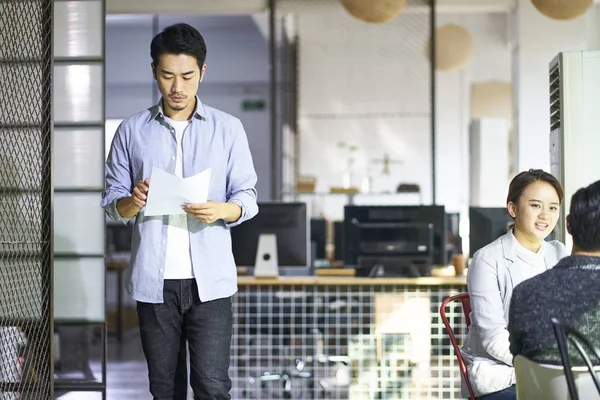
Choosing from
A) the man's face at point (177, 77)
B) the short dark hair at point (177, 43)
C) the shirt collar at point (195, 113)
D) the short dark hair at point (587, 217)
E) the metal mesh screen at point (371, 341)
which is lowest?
the metal mesh screen at point (371, 341)

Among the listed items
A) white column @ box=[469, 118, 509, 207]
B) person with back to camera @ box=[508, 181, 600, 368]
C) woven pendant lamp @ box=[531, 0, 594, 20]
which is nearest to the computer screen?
woven pendant lamp @ box=[531, 0, 594, 20]

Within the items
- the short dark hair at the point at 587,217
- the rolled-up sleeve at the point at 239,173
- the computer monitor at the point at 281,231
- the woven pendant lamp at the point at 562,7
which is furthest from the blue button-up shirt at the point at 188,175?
the woven pendant lamp at the point at 562,7

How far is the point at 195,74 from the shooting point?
90.5 inches

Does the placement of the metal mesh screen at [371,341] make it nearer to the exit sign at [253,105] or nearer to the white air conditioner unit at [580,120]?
the white air conditioner unit at [580,120]

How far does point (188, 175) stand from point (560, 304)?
1101 millimetres

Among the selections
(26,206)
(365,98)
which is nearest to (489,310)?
(26,206)

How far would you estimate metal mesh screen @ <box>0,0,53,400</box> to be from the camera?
12.3 ft

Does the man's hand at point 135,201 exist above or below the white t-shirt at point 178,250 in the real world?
above

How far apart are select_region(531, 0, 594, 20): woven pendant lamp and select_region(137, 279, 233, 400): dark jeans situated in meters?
4.18

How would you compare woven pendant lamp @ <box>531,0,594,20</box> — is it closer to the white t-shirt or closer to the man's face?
the man's face

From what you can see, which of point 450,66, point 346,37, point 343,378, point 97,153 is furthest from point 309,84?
point 97,153

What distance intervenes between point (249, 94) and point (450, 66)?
456 centimetres

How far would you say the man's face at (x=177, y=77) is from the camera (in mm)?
2266

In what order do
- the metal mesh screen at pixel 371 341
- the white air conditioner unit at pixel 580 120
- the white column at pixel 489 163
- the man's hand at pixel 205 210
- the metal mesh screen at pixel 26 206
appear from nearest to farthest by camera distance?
the man's hand at pixel 205 210, the white air conditioner unit at pixel 580 120, the metal mesh screen at pixel 26 206, the metal mesh screen at pixel 371 341, the white column at pixel 489 163
